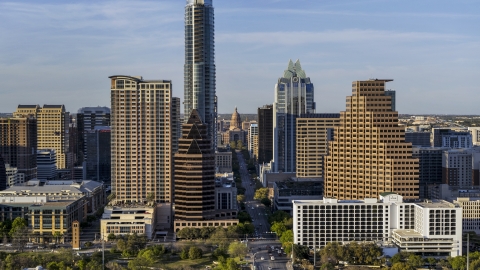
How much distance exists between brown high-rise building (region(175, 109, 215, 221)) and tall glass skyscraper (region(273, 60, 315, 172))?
217 ft

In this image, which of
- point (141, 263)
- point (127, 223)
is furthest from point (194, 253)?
point (127, 223)

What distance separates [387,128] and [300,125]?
1974 inches

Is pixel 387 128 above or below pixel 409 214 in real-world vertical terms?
above

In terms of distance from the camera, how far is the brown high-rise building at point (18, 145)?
15275 centimetres

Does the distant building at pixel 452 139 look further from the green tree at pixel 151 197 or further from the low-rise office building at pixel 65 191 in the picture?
the green tree at pixel 151 197

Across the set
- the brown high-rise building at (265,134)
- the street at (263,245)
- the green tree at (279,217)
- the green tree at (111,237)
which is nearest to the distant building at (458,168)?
the street at (263,245)

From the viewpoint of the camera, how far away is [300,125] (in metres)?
146

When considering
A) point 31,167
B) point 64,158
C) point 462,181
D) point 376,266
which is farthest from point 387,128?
point 64,158

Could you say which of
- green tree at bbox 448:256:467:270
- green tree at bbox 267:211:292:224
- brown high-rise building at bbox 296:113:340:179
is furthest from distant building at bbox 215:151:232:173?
green tree at bbox 448:256:467:270

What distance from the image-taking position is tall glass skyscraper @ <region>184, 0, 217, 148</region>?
499 feet

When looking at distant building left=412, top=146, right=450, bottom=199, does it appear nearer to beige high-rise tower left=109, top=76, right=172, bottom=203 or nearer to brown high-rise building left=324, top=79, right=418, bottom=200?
brown high-rise building left=324, top=79, right=418, bottom=200

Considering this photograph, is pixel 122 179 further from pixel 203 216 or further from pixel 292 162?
pixel 292 162

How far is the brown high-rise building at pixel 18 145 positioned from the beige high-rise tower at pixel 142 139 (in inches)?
1798

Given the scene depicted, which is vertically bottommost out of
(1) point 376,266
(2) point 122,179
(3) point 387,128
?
(1) point 376,266
